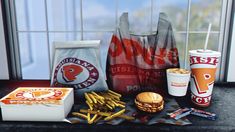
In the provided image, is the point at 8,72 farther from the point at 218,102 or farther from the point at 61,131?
the point at 218,102

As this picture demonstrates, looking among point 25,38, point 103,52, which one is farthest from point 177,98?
point 25,38

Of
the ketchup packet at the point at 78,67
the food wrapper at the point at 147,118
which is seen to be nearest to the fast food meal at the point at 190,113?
the food wrapper at the point at 147,118

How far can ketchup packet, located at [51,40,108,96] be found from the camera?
0.85 m

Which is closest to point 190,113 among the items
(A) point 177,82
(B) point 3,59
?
(A) point 177,82

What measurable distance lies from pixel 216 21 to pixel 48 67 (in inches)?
32.5

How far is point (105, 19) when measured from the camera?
1.04 m

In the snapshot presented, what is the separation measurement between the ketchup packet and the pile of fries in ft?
0.15

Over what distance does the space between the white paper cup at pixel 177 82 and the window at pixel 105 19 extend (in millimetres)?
281

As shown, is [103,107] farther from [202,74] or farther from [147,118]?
→ [202,74]

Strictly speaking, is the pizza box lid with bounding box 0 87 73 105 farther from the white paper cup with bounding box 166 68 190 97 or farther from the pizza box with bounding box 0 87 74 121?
the white paper cup with bounding box 166 68 190 97

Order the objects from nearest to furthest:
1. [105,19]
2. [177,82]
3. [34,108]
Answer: [34,108], [177,82], [105,19]

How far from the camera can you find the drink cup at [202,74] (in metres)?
0.76

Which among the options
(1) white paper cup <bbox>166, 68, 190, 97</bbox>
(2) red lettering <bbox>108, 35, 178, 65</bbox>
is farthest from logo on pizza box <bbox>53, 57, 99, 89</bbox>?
(1) white paper cup <bbox>166, 68, 190, 97</bbox>

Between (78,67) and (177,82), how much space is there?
1.22 ft
